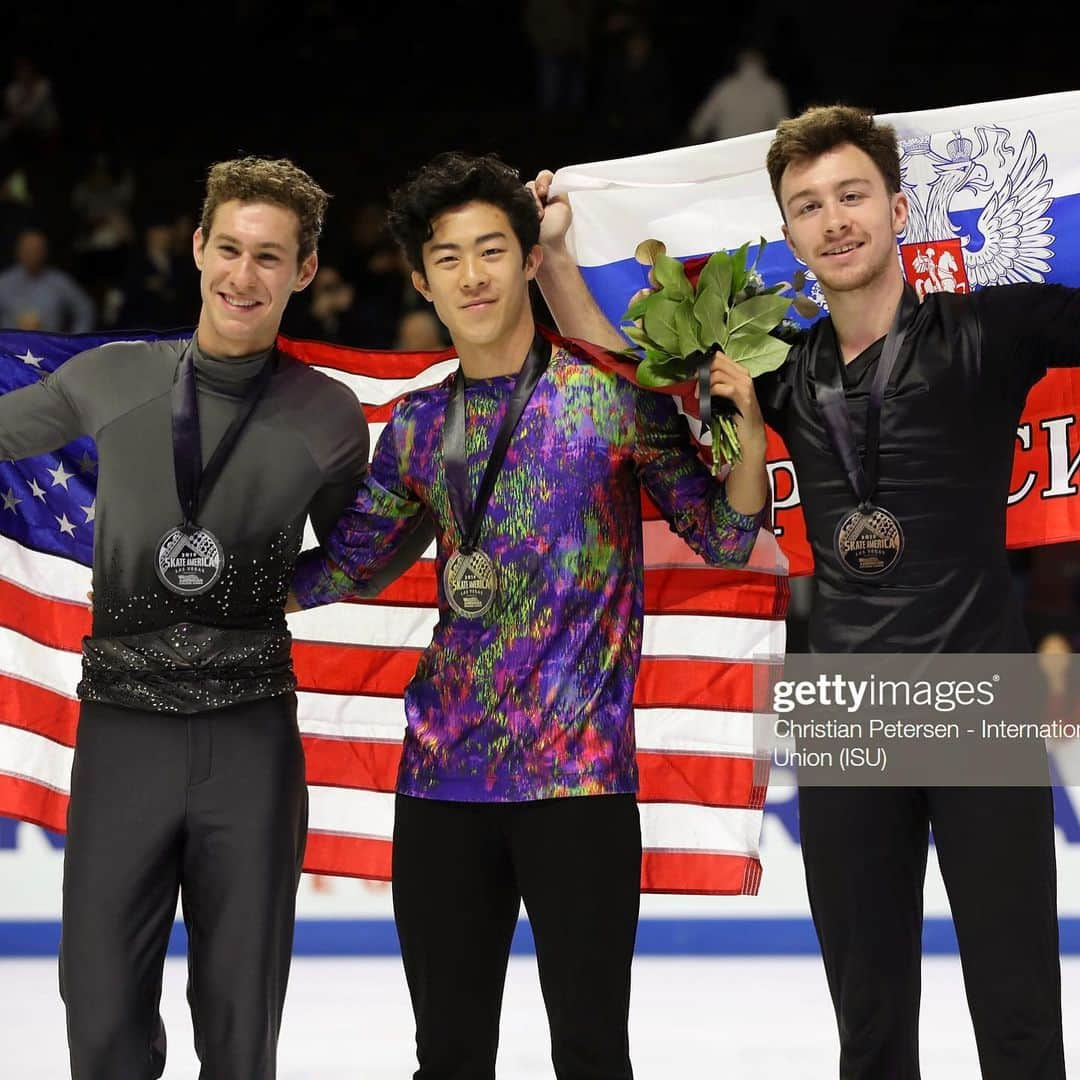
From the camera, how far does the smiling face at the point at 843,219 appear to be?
352 cm

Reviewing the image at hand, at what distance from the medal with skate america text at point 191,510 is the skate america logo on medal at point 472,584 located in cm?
49

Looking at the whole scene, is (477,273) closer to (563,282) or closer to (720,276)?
(720,276)

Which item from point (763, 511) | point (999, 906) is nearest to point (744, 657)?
point (763, 511)

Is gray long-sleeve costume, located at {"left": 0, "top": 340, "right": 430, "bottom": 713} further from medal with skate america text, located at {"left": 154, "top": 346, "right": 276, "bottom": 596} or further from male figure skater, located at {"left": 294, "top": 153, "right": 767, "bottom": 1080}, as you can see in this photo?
male figure skater, located at {"left": 294, "top": 153, "right": 767, "bottom": 1080}

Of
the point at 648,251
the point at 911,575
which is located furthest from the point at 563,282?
the point at 911,575

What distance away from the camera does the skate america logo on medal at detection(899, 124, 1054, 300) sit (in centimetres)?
429

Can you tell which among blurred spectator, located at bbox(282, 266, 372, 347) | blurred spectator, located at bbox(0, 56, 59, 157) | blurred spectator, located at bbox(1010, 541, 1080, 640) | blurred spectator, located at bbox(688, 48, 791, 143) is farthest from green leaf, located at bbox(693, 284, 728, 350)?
blurred spectator, located at bbox(0, 56, 59, 157)

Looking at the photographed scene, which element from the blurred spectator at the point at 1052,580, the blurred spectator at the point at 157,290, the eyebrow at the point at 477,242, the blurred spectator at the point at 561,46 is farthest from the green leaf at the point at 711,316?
the blurred spectator at the point at 561,46

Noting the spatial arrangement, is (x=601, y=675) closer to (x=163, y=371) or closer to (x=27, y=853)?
(x=163, y=371)

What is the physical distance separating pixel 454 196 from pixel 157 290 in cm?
660

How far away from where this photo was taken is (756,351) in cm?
357

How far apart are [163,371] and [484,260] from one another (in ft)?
2.46

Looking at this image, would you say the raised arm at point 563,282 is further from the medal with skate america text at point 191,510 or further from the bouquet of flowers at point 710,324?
the medal with skate america text at point 191,510

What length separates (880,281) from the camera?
11.6 feet
